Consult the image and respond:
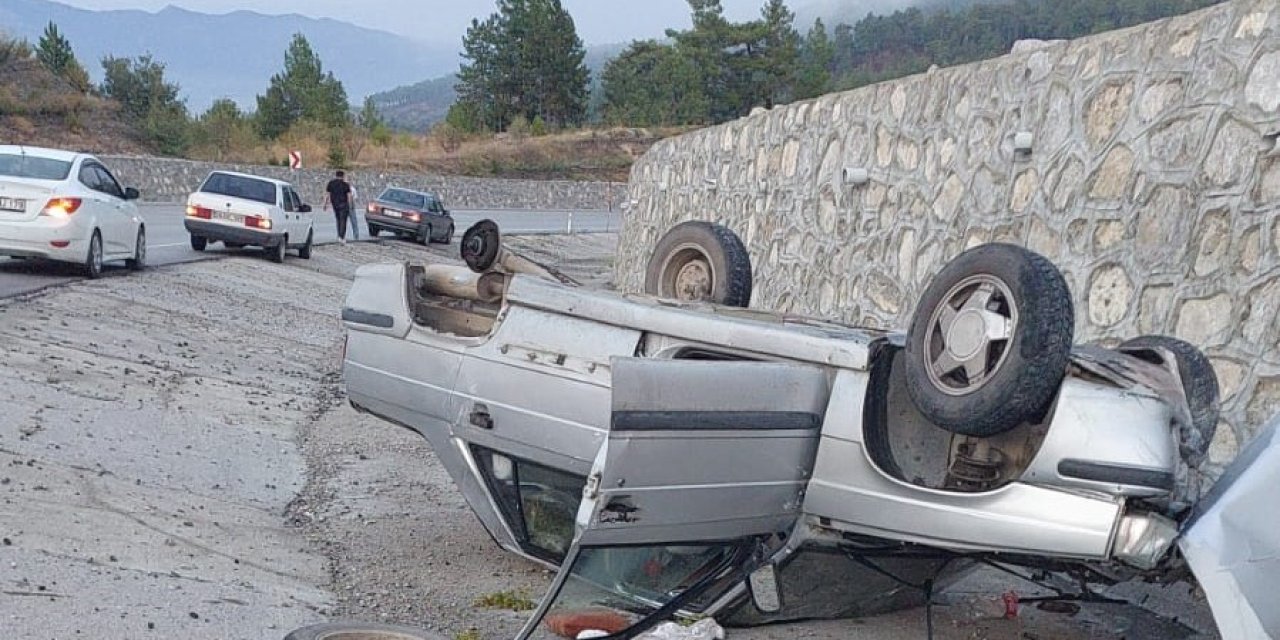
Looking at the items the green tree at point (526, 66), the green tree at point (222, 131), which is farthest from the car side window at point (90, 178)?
the green tree at point (526, 66)

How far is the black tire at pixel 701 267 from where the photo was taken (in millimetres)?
6500

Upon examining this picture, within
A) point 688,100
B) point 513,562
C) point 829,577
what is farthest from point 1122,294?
point 688,100

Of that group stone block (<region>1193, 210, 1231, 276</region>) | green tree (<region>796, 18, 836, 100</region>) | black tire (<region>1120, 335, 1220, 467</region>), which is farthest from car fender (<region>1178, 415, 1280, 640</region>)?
green tree (<region>796, 18, 836, 100</region>)

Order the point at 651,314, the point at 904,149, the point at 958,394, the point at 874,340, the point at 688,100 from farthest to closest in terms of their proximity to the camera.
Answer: the point at 688,100
the point at 904,149
the point at 651,314
the point at 874,340
the point at 958,394

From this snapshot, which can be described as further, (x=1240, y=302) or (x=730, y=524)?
(x=1240, y=302)

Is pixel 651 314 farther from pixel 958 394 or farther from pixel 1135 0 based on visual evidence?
pixel 1135 0

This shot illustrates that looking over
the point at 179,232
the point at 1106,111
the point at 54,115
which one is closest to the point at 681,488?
the point at 1106,111

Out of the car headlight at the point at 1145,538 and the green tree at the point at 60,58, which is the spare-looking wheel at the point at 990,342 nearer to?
the car headlight at the point at 1145,538

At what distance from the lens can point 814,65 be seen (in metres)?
85.1

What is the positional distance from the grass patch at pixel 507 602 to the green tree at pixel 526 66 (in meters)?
89.2

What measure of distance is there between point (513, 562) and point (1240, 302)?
391 centimetres

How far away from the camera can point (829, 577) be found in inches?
206

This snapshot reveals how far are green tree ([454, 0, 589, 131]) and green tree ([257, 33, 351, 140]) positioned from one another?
12.7 m

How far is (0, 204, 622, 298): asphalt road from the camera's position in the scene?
47.3 ft
